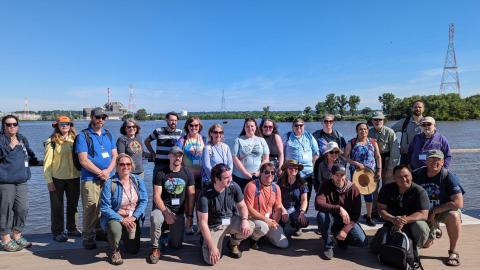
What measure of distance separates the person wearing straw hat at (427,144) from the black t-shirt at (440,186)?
23.8 inches

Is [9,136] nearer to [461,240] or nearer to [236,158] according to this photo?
[236,158]

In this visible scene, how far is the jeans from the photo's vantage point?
14.7 ft

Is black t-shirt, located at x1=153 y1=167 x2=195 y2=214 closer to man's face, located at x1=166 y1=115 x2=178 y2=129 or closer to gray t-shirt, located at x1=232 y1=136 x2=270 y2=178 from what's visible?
gray t-shirt, located at x1=232 y1=136 x2=270 y2=178

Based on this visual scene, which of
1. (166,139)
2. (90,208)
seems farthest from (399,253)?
(90,208)

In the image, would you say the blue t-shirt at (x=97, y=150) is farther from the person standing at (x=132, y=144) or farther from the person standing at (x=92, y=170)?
the person standing at (x=132, y=144)

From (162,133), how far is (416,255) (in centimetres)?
A: 379

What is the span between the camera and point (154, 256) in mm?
4328

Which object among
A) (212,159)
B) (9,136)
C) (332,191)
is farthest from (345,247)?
(9,136)

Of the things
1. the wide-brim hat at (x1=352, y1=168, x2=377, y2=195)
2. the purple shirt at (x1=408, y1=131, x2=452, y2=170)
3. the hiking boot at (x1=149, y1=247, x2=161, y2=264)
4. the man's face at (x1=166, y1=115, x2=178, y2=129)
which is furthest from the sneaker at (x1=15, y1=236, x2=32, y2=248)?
the purple shirt at (x1=408, y1=131, x2=452, y2=170)

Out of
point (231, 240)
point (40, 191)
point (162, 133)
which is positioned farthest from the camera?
point (40, 191)

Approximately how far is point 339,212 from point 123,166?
2683mm

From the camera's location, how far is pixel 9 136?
4777mm

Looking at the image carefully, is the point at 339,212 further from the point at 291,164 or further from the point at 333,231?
the point at 291,164

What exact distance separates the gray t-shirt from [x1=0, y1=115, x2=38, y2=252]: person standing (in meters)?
2.79
